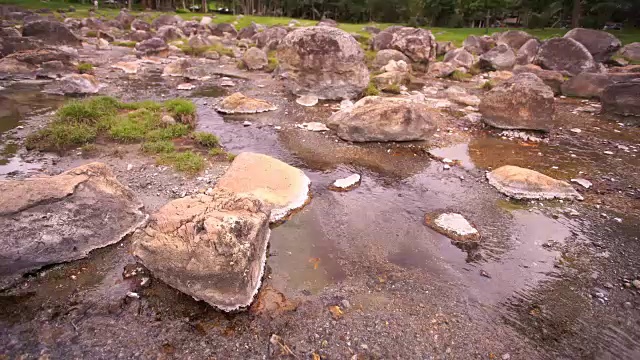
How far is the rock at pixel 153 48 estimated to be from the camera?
33.3 metres

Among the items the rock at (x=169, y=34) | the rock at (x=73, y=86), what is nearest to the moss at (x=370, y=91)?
the rock at (x=73, y=86)

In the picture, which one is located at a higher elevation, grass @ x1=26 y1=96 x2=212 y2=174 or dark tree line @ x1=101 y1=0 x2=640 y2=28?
dark tree line @ x1=101 y1=0 x2=640 y2=28

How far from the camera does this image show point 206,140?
13.2 meters

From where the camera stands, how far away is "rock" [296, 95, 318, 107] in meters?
19.1

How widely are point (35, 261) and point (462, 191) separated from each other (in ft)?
32.3

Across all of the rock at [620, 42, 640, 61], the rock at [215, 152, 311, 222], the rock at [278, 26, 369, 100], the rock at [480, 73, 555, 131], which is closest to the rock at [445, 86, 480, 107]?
the rock at [480, 73, 555, 131]

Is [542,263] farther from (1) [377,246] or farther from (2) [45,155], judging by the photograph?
(2) [45,155]

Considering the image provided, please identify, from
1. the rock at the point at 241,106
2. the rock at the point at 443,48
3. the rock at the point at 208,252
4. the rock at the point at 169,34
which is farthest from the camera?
the rock at the point at 169,34

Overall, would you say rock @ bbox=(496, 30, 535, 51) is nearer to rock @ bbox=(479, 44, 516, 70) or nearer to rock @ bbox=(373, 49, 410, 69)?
rock @ bbox=(479, 44, 516, 70)

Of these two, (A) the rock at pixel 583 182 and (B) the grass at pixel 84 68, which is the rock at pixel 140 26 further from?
(A) the rock at pixel 583 182

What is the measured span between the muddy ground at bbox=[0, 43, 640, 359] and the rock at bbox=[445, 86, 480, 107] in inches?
314

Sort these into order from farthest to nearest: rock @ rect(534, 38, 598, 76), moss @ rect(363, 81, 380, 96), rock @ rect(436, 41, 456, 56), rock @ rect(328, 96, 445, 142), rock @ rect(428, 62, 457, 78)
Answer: rock @ rect(436, 41, 456, 56) < rock @ rect(428, 62, 457, 78) < rock @ rect(534, 38, 598, 76) < moss @ rect(363, 81, 380, 96) < rock @ rect(328, 96, 445, 142)

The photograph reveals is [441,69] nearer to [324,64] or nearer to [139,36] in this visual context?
[324,64]

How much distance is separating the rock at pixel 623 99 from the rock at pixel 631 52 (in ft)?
61.0
